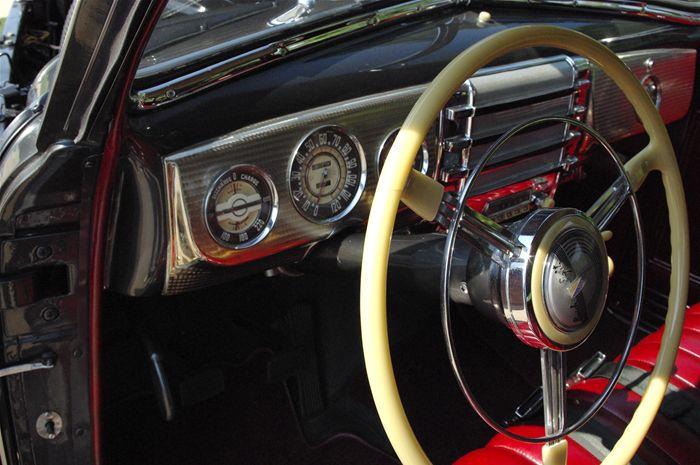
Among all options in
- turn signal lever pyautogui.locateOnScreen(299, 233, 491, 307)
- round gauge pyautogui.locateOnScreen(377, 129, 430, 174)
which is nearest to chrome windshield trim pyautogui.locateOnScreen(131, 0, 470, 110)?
round gauge pyautogui.locateOnScreen(377, 129, 430, 174)

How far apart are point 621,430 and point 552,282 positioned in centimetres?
48

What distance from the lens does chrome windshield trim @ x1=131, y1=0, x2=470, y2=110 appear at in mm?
1196

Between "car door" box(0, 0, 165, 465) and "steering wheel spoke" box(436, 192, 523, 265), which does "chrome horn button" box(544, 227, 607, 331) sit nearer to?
"steering wheel spoke" box(436, 192, 523, 265)

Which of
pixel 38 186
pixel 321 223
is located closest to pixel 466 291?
pixel 321 223

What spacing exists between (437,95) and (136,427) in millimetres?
1449

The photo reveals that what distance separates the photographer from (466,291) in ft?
3.87

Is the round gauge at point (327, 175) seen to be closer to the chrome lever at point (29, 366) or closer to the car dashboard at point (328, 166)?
the car dashboard at point (328, 166)

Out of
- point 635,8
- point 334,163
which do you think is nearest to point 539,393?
point 334,163

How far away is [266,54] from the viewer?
1.35 meters

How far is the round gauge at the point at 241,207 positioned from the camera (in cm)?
121

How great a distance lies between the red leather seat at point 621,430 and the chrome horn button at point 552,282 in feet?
0.93

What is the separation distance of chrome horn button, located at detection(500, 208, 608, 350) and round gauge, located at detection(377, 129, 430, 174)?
371 millimetres

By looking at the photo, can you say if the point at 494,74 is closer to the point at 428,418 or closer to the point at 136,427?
the point at 428,418

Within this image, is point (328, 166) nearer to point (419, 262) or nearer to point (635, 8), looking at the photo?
point (419, 262)
